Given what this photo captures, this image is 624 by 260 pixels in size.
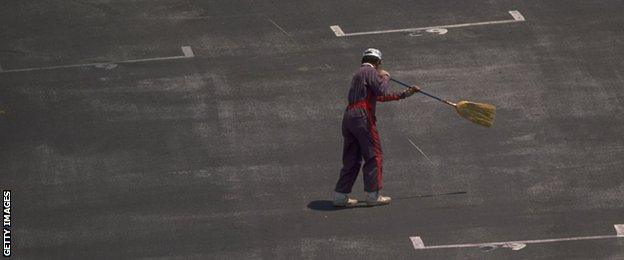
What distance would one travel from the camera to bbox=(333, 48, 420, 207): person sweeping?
53.7 feet

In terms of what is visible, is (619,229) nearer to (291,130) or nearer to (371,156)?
(371,156)

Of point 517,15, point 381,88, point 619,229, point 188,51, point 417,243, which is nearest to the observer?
point 417,243

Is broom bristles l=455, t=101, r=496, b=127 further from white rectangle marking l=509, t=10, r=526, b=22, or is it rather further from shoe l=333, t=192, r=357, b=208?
white rectangle marking l=509, t=10, r=526, b=22

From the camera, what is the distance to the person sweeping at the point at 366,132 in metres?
16.4

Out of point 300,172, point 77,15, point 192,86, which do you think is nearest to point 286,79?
point 192,86

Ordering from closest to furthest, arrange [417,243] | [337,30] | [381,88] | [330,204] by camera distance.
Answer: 1. [417,243]
2. [381,88]
3. [330,204]
4. [337,30]

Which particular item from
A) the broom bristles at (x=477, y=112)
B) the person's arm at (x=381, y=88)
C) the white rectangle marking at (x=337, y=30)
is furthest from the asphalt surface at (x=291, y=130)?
the person's arm at (x=381, y=88)

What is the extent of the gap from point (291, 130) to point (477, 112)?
259cm

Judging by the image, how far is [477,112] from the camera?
17.1 m

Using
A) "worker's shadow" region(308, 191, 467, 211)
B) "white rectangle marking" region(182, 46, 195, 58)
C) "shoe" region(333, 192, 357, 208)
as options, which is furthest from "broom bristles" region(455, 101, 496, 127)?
"white rectangle marking" region(182, 46, 195, 58)

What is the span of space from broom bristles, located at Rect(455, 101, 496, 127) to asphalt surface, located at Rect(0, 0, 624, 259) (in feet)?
1.99

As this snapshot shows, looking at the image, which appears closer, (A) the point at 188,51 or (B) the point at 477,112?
(B) the point at 477,112

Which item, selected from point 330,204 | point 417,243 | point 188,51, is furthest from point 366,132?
point 188,51

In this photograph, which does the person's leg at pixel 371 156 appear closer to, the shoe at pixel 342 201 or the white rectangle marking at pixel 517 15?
the shoe at pixel 342 201
